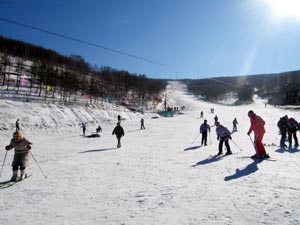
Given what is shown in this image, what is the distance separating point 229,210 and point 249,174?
271cm

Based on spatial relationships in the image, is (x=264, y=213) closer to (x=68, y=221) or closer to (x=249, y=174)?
(x=249, y=174)

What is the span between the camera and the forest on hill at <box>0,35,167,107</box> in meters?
67.2

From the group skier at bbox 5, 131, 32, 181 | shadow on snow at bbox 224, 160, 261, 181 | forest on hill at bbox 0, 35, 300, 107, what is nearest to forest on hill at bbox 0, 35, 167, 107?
forest on hill at bbox 0, 35, 300, 107

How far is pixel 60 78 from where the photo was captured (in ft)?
237

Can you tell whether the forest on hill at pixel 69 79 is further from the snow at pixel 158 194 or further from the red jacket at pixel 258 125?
the snow at pixel 158 194

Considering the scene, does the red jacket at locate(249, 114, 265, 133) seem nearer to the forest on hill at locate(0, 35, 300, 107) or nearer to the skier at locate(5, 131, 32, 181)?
the skier at locate(5, 131, 32, 181)

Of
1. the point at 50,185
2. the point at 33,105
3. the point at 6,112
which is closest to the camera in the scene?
the point at 50,185

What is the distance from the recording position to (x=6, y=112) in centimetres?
2995

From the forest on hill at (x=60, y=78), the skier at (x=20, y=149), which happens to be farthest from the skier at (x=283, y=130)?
the forest on hill at (x=60, y=78)

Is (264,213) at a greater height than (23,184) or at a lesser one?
greater

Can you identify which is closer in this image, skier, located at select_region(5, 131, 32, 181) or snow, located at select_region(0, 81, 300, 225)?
snow, located at select_region(0, 81, 300, 225)

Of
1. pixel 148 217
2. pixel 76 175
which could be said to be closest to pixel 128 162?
pixel 76 175

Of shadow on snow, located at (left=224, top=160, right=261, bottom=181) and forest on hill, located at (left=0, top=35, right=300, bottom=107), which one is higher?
forest on hill, located at (left=0, top=35, right=300, bottom=107)

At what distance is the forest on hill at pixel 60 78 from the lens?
67.2 meters
